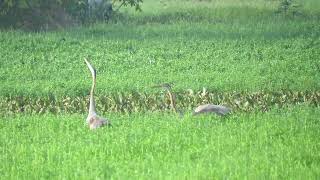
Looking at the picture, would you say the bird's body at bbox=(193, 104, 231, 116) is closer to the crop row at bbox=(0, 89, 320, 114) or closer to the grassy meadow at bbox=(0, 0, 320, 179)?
the grassy meadow at bbox=(0, 0, 320, 179)

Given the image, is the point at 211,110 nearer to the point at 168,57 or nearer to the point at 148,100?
the point at 148,100

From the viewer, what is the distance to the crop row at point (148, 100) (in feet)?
40.5

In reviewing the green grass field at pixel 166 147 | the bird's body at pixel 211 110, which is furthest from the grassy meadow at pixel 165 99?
the bird's body at pixel 211 110

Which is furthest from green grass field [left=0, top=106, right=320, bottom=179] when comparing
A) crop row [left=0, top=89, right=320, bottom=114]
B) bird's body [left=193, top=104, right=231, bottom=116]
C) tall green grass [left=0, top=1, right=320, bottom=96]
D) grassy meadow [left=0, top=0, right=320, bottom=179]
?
tall green grass [left=0, top=1, right=320, bottom=96]

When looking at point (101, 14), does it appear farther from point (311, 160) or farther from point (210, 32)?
point (311, 160)

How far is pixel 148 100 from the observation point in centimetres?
1254

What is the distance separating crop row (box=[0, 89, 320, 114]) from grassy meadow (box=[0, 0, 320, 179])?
21 millimetres

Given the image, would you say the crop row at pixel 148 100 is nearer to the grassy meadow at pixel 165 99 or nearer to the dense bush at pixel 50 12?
the grassy meadow at pixel 165 99

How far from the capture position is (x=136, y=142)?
27.4 ft

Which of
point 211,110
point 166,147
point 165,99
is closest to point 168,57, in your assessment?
point 165,99

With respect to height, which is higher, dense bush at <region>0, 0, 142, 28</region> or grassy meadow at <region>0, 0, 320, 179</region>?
grassy meadow at <region>0, 0, 320, 179</region>

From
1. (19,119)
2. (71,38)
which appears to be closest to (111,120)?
(19,119)

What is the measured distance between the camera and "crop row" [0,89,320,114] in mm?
12352

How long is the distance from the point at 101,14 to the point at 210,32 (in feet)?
22.3
